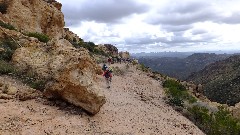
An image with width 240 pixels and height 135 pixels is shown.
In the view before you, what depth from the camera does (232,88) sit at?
117688 millimetres

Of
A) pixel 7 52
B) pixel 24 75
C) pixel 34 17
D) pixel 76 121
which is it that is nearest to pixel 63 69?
pixel 76 121

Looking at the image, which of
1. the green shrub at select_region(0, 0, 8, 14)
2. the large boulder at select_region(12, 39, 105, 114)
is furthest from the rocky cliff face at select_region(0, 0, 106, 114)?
the green shrub at select_region(0, 0, 8, 14)

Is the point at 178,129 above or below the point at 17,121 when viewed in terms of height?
below

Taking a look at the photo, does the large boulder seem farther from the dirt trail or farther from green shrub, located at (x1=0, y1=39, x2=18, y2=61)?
green shrub, located at (x1=0, y1=39, x2=18, y2=61)

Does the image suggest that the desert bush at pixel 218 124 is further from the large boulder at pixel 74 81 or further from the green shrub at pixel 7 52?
the green shrub at pixel 7 52

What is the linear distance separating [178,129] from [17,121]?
10.3 m

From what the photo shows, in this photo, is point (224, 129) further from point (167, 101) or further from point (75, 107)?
point (75, 107)

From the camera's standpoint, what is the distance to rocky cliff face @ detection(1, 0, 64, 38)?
142 feet

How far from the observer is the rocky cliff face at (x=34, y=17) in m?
43.3

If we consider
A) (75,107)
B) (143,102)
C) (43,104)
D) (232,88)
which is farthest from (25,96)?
(232,88)

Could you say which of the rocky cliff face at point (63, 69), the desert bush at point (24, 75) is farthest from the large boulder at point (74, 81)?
the desert bush at point (24, 75)

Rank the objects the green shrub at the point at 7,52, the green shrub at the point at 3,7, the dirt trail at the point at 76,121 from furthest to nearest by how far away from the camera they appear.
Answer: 1. the green shrub at the point at 3,7
2. the green shrub at the point at 7,52
3. the dirt trail at the point at 76,121

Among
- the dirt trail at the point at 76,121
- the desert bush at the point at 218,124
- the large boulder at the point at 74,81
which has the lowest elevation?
the desert bush at the point at 218,124

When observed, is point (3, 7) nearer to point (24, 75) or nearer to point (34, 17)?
point (34, 17)
